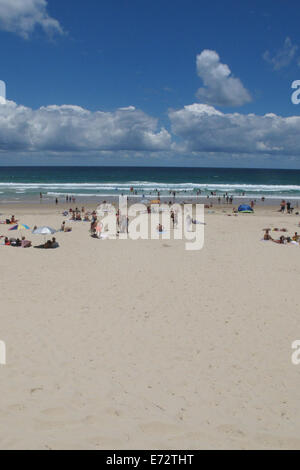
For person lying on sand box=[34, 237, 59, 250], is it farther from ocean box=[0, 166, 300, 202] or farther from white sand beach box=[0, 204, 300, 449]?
ocean box=[0, 166, 300, 202]

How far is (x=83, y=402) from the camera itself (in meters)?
5.13

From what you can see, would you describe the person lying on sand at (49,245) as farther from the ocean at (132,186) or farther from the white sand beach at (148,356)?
the ocean at (132,186)

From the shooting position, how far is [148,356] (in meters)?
6.52

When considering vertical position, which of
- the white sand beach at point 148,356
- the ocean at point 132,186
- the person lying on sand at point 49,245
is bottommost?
the white sand beach at point 148,356

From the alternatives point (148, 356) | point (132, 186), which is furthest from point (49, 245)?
point (132, 186)

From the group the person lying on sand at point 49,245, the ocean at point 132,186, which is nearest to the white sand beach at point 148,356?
the person lying on sand at point 49,245

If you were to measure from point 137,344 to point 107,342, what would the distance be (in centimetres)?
67

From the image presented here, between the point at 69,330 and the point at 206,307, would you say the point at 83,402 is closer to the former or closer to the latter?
the point at 69,330

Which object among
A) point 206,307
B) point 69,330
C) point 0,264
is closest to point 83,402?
point 69,330

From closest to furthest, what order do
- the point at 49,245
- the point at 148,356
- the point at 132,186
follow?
the point at 148,356 → the point at 49,245 → the point at 132,186

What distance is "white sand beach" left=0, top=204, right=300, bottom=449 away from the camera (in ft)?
15.2

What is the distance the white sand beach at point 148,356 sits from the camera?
4633mm

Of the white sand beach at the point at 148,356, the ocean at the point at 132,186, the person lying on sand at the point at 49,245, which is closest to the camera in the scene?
the white sand beach at the point at 148,356

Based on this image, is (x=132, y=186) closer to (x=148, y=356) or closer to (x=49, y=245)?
(x=49, y=245)
